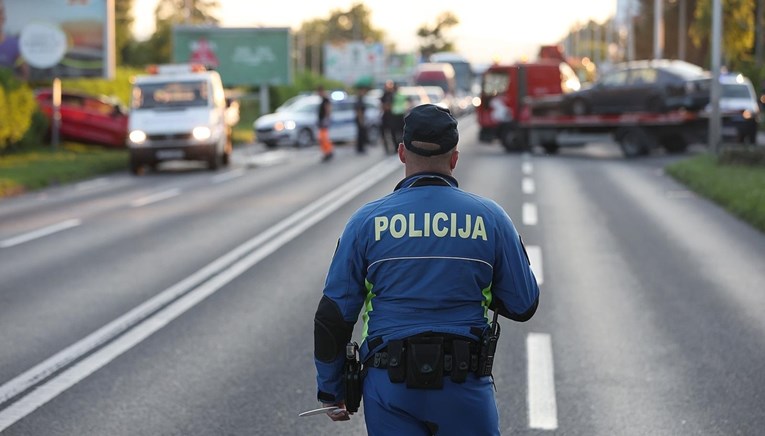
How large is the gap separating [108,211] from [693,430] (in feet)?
44.8

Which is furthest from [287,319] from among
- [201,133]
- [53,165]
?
[53,165]

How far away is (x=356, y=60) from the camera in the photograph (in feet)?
292

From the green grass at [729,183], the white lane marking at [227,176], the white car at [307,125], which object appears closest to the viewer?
the green grass at [729,183]

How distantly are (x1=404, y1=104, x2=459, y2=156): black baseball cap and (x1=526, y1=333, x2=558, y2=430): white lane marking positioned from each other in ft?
8.93

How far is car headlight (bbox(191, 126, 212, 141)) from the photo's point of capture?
2686 cm

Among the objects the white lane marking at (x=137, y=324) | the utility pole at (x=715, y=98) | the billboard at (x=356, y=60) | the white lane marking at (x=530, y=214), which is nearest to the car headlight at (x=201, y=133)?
the white lane marking at (x=530, y=214)

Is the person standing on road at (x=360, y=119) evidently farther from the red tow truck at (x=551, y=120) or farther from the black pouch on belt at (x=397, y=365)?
the black pouch on belt at (x=397, y=365)

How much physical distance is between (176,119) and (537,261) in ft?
52.7

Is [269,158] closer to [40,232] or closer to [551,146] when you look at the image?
[551,146]

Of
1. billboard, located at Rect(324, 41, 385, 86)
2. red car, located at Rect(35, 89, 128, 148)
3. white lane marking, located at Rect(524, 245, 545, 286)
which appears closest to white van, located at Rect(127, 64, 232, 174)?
red car, located at Rect(35, 89, 128, 148)

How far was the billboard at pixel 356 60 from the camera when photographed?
88.0 meters

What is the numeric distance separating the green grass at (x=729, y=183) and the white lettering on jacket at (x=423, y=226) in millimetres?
12202

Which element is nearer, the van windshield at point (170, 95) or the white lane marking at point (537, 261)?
the white lane marking at point (537, 261)

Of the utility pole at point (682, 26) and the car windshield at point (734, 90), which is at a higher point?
the utility pole at point (682, 26)
